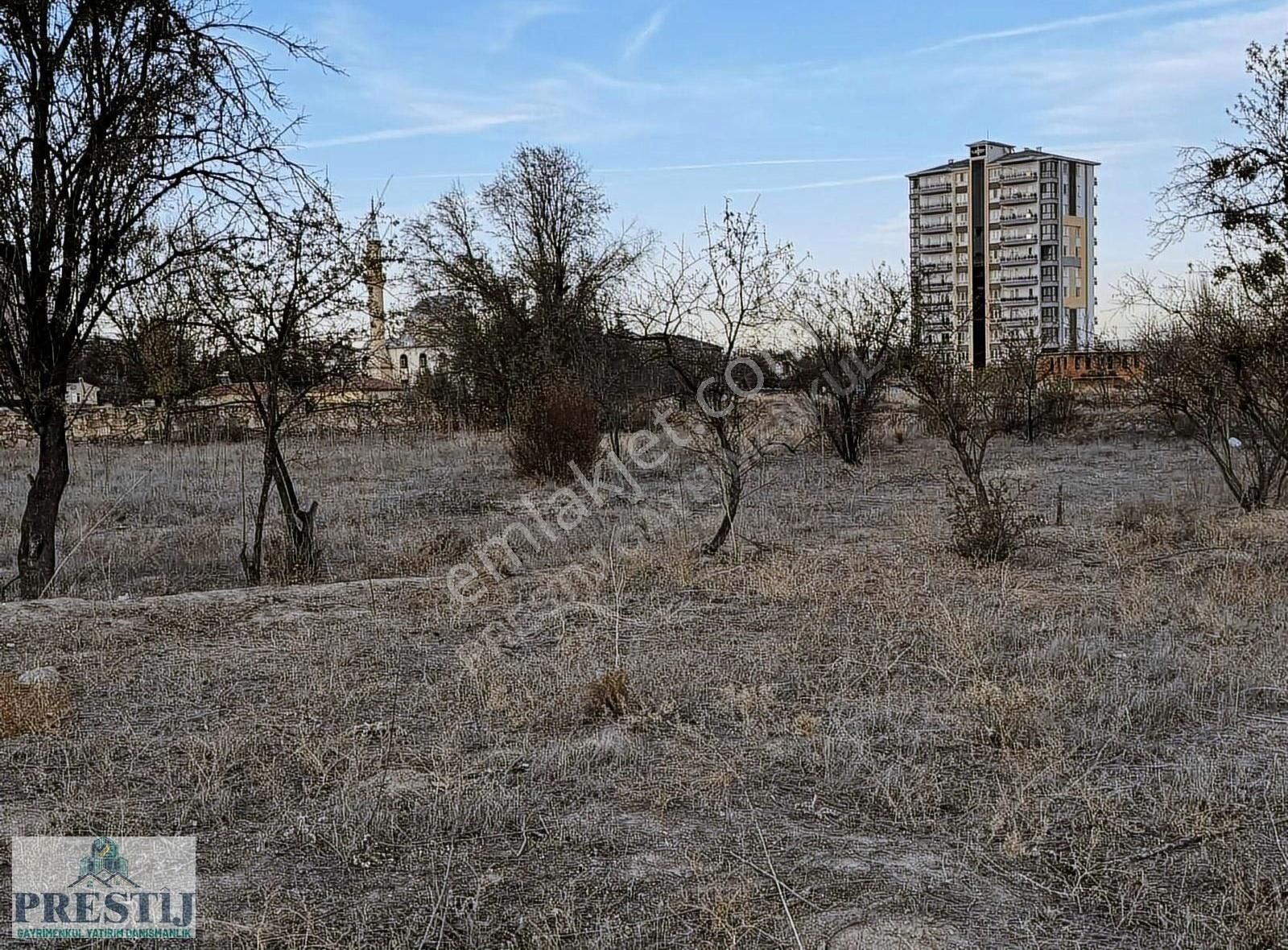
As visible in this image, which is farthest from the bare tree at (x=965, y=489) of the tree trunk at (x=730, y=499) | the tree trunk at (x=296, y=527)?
the tree trunk at (x=296, y=527)

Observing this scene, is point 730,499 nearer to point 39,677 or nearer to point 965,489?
point 965,489

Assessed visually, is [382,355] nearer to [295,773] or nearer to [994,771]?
[295,773]

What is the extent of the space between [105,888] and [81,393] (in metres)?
5.03

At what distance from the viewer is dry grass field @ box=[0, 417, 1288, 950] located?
2.68 meters

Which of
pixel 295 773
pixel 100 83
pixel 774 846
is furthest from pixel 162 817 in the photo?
pixel 100 83

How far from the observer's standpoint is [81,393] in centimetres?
705

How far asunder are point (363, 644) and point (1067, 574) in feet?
13.5

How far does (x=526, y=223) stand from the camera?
942 inches

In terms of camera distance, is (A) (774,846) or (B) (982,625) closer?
(A) (774,846)

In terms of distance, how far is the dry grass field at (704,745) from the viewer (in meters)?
2.68

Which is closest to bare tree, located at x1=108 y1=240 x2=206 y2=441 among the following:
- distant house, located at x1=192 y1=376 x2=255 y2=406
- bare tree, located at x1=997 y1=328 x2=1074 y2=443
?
distant house, located at x1=192 y1=376 x2=255 y2=406

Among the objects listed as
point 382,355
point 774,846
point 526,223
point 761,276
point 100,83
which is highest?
point 526,223

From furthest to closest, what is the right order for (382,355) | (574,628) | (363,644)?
1. (382,355)
2. (574,628)
3. (363,644)

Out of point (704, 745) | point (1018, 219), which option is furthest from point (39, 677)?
point (1018, 219)
